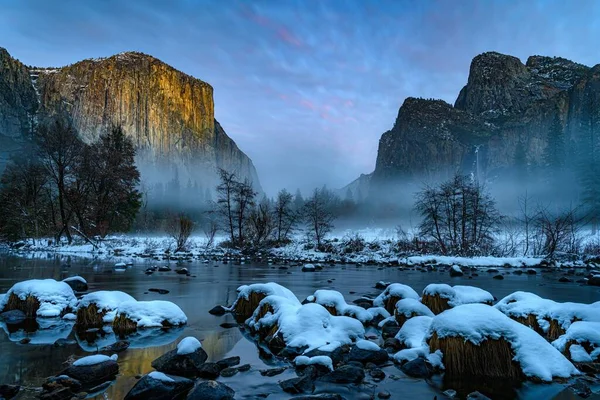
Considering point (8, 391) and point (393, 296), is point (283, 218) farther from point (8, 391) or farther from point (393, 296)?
point (8, 391)

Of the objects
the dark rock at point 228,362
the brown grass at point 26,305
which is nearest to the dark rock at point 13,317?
the brown grass at point 26,305

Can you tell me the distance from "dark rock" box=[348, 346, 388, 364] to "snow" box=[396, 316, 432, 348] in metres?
0.83

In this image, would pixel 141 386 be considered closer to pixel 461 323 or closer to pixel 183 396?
pixel 183 396

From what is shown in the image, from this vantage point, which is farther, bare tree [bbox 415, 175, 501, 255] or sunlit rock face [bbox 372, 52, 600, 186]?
sunlit rock face [bbox 372, 52, 600, 186]

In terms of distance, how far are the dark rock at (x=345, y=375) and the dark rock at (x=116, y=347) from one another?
400cm

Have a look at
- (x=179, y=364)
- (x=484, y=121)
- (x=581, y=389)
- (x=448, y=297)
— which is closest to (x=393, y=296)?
(x=448, y=297)

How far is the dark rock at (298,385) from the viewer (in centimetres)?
529

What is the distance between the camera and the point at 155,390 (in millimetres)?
4832

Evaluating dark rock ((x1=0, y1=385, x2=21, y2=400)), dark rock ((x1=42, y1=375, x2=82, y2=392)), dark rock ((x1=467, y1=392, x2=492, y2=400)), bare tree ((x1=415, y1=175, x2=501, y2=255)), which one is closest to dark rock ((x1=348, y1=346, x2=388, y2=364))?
dark rock ((x1=467, y1=392, x2=492, y2=400))

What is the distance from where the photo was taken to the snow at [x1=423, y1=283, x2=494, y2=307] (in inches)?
410

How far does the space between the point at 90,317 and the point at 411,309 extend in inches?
317

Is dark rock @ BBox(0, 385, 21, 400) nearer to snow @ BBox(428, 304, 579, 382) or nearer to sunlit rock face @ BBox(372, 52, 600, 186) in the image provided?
snow @ BBox(428, 304, 579, 382)

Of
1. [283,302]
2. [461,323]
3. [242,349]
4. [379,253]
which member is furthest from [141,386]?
[379,253]

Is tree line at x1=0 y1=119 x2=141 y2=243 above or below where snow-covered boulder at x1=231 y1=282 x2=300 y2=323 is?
above
